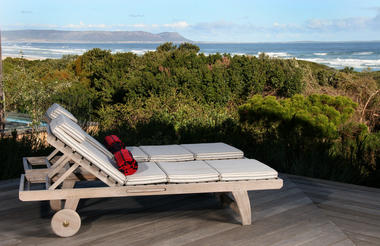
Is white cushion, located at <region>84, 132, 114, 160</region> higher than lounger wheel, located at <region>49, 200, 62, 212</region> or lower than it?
higher

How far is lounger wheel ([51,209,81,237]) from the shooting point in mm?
2348

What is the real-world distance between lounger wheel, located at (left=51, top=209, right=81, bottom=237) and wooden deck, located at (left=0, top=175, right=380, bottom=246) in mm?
41

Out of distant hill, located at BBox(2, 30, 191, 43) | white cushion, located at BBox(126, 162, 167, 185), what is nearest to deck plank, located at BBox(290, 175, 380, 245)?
white cushion, located at BBox(126, 162, 167, 185)

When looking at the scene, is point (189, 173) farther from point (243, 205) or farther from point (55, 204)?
point (55, 204)

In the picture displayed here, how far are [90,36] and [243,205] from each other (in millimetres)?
69238

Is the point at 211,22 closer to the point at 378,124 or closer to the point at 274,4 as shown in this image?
the point at 274,4

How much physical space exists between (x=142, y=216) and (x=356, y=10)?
45904 millimetres

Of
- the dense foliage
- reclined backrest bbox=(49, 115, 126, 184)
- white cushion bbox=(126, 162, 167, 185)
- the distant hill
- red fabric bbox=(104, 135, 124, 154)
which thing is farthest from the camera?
the distant hill

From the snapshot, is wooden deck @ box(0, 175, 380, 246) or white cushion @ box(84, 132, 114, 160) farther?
white cushion @ box(84, 132, 114, 160)

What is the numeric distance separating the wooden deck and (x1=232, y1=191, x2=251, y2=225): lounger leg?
0.05 metres

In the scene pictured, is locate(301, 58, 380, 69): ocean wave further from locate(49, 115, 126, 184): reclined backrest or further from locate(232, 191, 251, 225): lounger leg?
locate(49, 115, 126, 184): reclined backrest

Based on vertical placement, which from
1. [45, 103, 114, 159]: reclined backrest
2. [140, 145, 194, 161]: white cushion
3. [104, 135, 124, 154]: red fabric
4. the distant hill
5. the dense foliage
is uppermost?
the distant hill

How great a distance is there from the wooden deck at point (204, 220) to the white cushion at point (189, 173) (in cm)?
33

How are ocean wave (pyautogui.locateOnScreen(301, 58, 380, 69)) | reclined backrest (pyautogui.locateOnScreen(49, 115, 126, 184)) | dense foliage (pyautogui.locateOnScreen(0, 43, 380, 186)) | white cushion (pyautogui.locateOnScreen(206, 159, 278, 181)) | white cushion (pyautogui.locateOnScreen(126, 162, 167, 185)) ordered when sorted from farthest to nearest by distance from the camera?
ocean wave (pyautogui.locateOnScreen(301, 58, 380, 69)) → dense foliage (pyautogui.locateOnScreen(0, 43, 380, 186)) → white cushion (pyautogui.locateOnScreen(206, 159, 278, 181)) → white cushion (pyautogui.locateOnScreen(126, 162, 167, 185)) → reclined backrest (pyautogui.locateOnScreen(49, 115, 126, 184))
